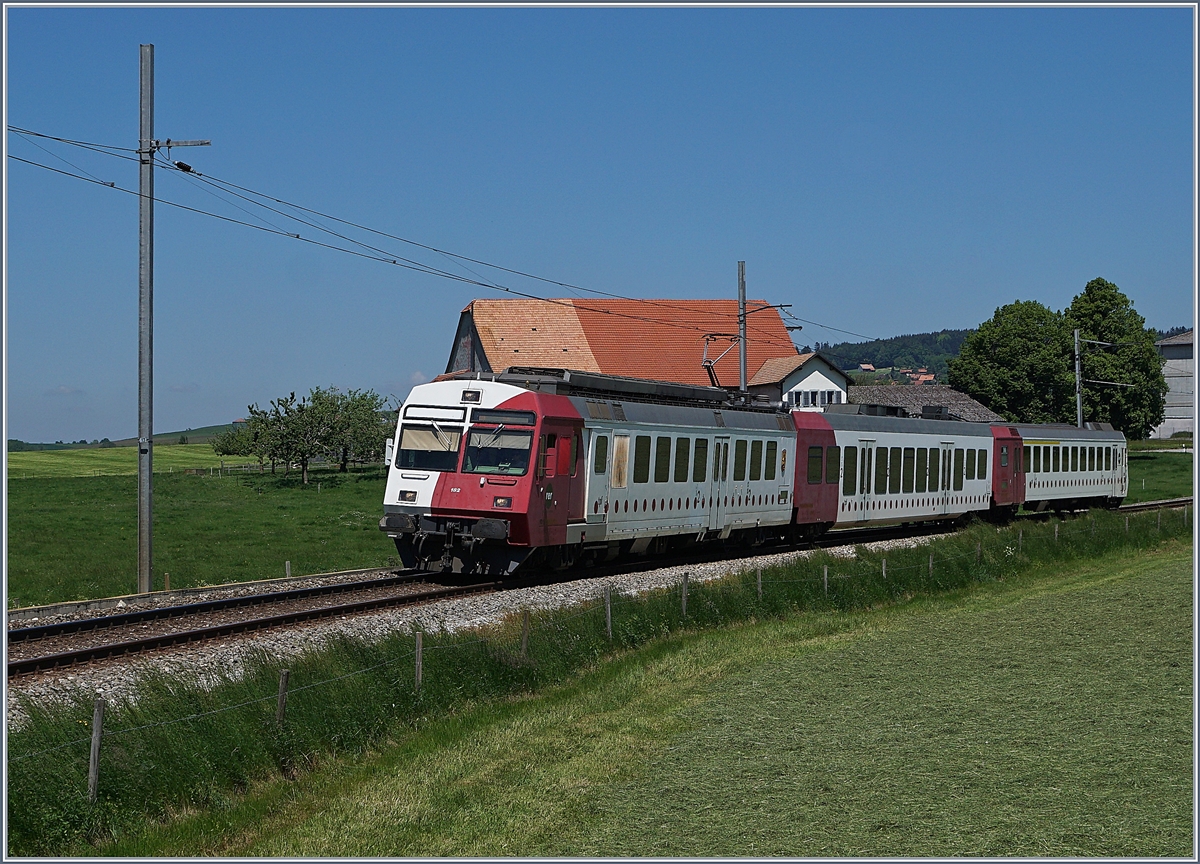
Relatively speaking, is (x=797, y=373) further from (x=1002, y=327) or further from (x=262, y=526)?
(x=262, y=526)

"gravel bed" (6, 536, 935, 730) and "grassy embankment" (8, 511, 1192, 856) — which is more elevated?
"gravel bed" (6, 536, 935, 730)

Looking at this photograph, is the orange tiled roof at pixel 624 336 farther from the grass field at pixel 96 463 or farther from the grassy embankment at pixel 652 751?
the grassy embankment at pixel 652 751

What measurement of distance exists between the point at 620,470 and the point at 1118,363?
74857mm

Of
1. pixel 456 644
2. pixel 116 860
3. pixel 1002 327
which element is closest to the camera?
pixel 116 860

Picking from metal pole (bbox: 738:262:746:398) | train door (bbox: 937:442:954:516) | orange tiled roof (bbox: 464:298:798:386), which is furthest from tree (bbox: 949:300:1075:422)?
metal pole (bbox: 738:262:746:398)

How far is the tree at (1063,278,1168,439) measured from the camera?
3406 inches

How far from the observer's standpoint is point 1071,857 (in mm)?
8484

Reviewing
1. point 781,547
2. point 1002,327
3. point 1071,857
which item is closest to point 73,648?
point 1071,857

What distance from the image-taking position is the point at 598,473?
22.1 meters

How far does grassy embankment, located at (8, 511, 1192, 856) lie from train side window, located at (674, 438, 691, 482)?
6027mm

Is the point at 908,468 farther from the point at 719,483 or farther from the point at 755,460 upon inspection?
the point at 719,483

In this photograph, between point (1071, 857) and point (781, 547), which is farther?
point (781, 547)

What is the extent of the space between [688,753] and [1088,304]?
89.0m

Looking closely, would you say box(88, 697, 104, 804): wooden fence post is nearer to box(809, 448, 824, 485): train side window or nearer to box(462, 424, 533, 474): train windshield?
box(462, 424, 533, 474): train windshield
